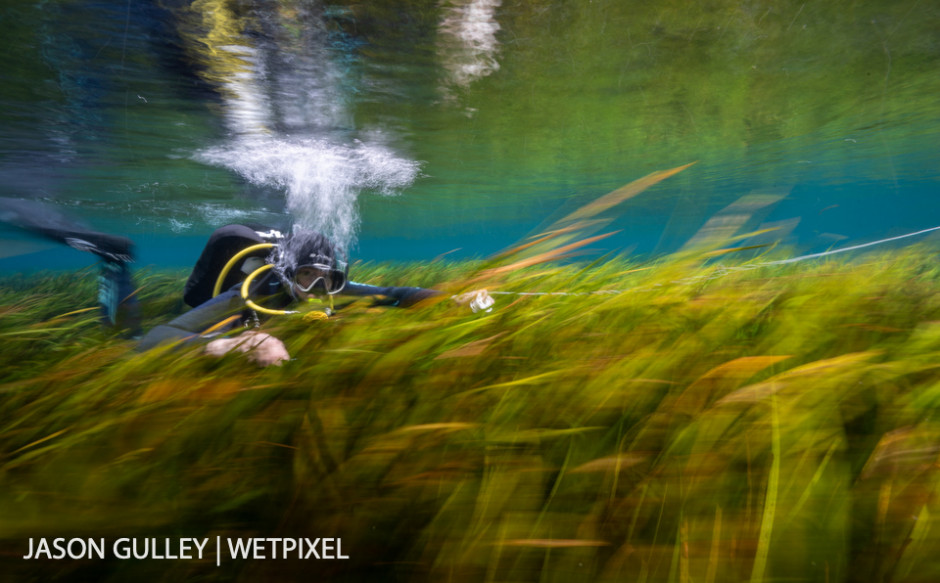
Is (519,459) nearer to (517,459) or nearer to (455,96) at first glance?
(517,459)

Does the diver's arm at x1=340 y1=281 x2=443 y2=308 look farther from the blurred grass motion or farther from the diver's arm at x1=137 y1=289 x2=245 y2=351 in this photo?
the blurred grass motion

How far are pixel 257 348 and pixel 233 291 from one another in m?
1.56

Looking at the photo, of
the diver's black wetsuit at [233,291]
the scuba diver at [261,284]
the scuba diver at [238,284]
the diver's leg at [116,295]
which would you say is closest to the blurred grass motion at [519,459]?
the scuba diver at [238,284]

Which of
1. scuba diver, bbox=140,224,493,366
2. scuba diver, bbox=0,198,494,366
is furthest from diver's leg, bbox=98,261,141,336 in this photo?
scuba diver, bbox=140,224,493,366

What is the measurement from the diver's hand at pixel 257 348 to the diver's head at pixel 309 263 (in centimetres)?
163

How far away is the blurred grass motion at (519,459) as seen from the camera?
1.80 feet

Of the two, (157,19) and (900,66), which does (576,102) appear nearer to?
(900,66)

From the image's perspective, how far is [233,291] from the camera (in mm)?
2520

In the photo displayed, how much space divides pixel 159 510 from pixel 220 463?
10 cm

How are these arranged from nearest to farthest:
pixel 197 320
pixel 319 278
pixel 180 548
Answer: pixel 180 548, pixel 197 320, pixel 319 278

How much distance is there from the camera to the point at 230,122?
33.5 feet

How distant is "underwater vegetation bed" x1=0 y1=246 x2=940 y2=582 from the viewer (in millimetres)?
548

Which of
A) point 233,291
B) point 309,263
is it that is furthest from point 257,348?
point 309,263

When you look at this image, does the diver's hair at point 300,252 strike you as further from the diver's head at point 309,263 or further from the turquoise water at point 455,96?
the turquoise water at point 455,96
